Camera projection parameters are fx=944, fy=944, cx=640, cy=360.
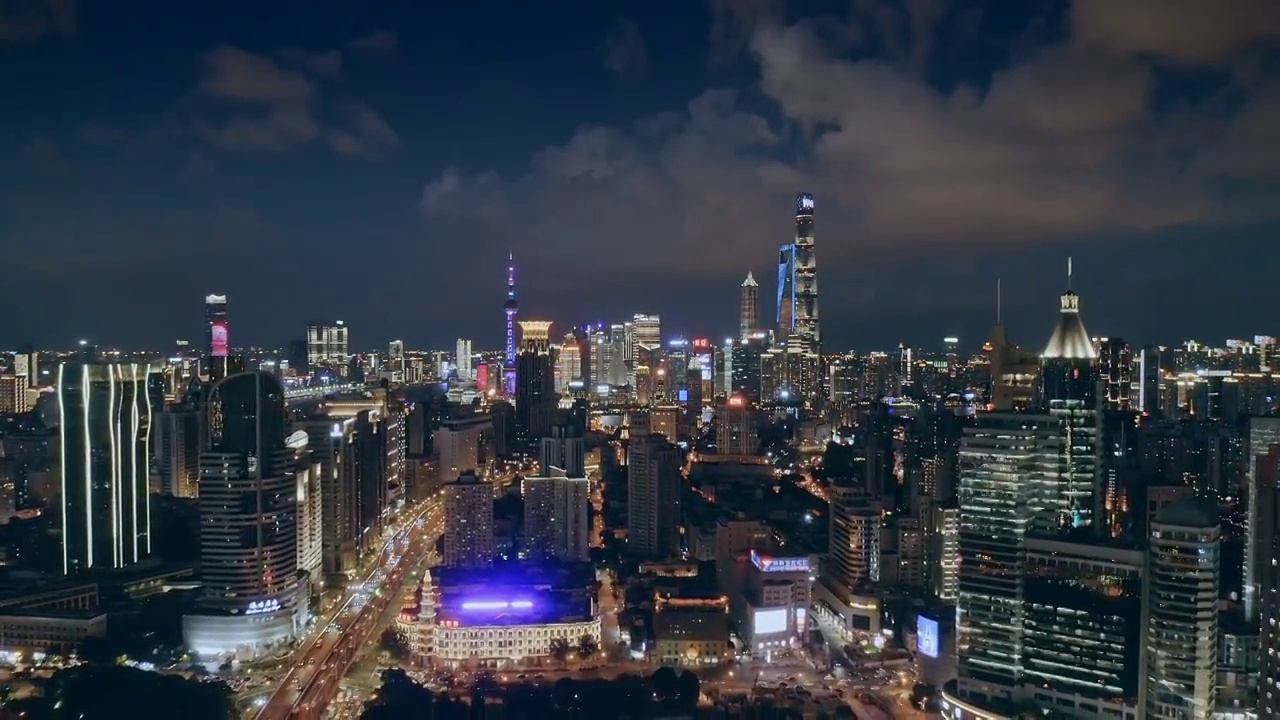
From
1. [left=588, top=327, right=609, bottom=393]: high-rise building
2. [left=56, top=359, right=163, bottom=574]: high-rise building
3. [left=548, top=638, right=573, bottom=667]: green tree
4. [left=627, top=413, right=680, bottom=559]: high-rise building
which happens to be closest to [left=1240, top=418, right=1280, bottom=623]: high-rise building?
[left=548, top=638, right=573, bottom=667]: green tree

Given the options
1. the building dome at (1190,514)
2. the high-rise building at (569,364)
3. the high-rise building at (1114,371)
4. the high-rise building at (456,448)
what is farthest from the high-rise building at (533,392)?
the building dome at (1190,514)

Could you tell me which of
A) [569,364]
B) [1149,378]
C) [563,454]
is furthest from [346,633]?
[569,364]

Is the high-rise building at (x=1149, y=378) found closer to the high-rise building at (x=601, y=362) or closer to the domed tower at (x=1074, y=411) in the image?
the domed tower at (x=1074, y=411)

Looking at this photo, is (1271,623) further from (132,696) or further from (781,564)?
(132,696)

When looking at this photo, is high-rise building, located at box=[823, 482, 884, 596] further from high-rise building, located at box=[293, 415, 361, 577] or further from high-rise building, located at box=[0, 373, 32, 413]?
high-rise building, located at box=[0, 373, 32, 413]

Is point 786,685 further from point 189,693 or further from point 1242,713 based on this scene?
point 189,693

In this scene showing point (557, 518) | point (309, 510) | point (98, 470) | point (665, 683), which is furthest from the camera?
point (557, 518)
